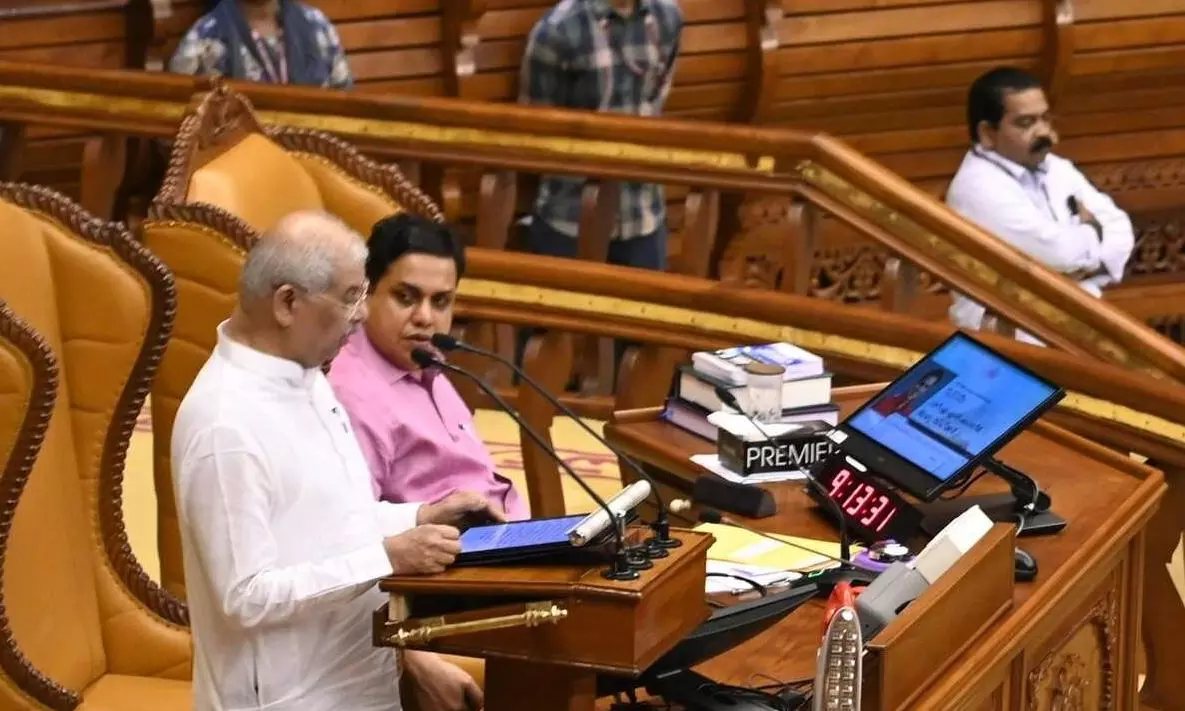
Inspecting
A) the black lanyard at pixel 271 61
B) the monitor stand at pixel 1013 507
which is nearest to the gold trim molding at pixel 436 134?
the black lanyard at pixel 271 61

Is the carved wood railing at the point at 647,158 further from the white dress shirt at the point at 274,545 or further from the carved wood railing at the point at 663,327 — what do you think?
the white dress shirt at the point at 274,545

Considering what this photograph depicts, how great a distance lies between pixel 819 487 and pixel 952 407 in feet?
0.85

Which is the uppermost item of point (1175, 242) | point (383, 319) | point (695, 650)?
point (383, 319)

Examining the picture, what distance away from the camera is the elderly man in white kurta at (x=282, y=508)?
2.51 metres

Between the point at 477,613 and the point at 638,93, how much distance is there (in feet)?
12.2

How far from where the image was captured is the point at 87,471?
3.06 metres

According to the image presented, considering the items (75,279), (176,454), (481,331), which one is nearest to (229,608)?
(176,454)

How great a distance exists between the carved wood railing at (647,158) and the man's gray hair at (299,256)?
201 cm

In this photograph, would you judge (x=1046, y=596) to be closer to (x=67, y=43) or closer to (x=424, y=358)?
(x=424, y=358)

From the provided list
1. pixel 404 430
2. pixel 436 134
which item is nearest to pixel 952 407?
pixel 404 430

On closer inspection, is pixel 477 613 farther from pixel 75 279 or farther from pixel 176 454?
pixel 75 279

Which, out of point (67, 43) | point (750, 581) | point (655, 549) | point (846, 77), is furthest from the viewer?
point (846, 77)

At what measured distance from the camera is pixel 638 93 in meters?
5.93

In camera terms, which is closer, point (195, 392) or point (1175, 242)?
point (195, 392)
